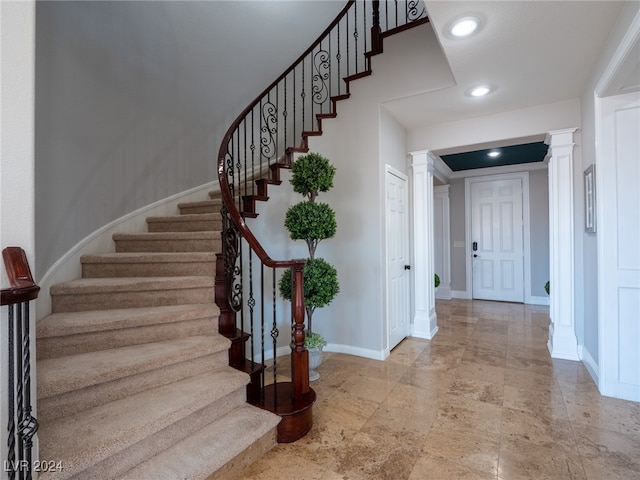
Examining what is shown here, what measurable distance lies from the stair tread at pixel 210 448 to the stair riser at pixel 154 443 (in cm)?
3

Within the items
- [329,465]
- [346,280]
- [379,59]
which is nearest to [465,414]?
[329,465]

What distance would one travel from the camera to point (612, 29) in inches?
82.0

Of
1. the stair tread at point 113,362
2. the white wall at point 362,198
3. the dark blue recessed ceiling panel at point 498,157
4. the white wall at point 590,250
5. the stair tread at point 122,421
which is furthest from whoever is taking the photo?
the dark blue recessed ceiling panel at point 498,157

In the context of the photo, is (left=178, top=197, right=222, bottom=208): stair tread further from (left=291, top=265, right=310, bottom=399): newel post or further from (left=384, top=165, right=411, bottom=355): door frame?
(left=384, top=165, right=411, bottom=355): door frame

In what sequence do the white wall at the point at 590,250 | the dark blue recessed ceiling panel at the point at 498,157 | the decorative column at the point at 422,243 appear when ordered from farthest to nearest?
1. the dark blue recessed ceiling panel at the point at 498,157
2. the decorative column at the point at 422,243
3. the white wall at the point at 590,250

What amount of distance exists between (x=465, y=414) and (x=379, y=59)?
3.24 m

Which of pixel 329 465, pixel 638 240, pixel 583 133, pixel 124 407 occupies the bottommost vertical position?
pixel 329 465

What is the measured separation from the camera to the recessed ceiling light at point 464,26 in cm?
200

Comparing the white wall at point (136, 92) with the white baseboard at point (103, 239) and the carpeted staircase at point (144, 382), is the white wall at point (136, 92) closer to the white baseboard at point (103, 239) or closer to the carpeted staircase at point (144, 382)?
the white baseboard at point (103, 239)

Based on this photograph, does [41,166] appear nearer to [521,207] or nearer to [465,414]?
[465,414]

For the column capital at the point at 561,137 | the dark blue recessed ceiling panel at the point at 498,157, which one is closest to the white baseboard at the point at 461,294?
the dark blue recessed ceiling panel at the point at 498,157

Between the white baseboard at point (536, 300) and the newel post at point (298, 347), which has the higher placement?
the newel post at point (298, 347)

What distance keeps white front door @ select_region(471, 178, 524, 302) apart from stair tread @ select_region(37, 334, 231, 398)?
218 inches

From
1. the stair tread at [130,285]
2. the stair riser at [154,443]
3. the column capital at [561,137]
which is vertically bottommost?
the stair riser at [154,443]
